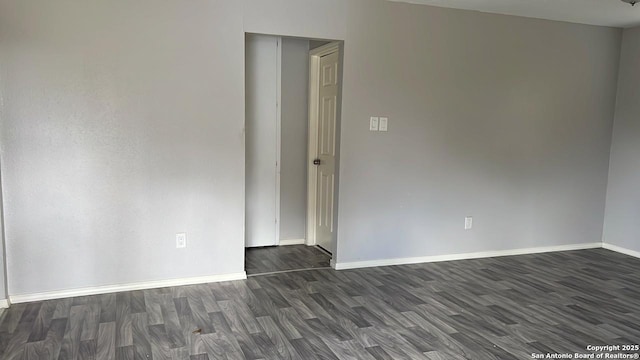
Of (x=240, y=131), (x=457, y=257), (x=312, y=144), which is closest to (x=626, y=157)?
(x=457, y=257)

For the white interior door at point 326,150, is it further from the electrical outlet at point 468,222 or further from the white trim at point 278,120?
the electrical outlet at point 468,222

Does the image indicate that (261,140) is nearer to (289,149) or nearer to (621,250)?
(289,149)

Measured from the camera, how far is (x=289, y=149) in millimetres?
5012

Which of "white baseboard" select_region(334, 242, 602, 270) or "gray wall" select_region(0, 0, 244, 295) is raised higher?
"gray wall" select_region(0, 0, 244, 295)

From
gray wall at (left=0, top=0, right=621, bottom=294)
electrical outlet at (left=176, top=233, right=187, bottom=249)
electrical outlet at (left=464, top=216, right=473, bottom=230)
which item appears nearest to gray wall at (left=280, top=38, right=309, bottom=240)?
gray wall at (left=0, top=0, right=621, bottom=294)

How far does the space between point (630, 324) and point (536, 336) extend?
2.52 ft

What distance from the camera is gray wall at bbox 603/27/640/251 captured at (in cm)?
486

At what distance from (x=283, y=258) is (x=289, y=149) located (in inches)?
46.4

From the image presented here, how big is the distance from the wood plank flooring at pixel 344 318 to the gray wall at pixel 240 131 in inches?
13.9

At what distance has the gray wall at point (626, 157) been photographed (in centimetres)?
486

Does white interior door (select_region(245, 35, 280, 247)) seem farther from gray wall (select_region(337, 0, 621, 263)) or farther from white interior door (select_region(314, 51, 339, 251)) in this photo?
gray wall (select_region(337, 0, 621, 263))

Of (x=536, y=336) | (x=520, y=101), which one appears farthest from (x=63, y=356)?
(x=520, y=101)

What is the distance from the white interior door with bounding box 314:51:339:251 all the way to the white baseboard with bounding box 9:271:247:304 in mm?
1168

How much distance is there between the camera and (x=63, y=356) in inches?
103
